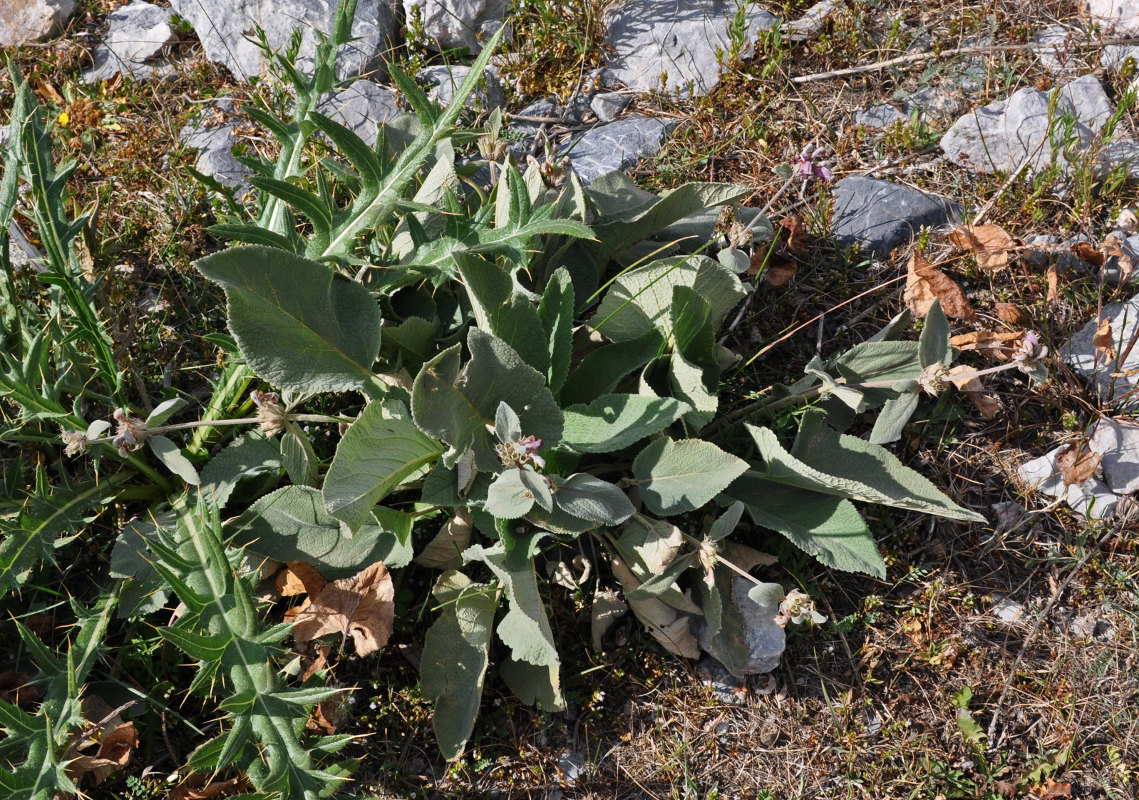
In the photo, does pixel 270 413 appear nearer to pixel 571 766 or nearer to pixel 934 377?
pixel 571 766

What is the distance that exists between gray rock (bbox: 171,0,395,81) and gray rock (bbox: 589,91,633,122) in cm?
89

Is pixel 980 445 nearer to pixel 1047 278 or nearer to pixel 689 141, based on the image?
pixel 1047 278

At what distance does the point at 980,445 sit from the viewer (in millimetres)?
2881

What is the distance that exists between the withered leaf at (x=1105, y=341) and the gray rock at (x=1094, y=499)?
42 centimetres

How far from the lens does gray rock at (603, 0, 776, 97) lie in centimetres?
354

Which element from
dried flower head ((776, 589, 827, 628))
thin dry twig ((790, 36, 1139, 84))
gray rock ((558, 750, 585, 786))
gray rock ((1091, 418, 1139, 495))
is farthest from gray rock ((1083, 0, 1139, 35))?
gray rock ((558, 750, 585, 786))

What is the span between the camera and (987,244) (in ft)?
9.96

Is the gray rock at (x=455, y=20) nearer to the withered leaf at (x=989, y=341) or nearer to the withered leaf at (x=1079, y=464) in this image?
the withered leaf at (x=989, y=341)

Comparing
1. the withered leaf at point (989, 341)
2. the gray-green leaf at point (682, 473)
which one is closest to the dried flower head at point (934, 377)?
the withered leaf at point (989, 341)

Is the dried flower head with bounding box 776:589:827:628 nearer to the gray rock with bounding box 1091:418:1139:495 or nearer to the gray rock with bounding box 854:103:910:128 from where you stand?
the gray rock with bounding box 1091:418:1139:495

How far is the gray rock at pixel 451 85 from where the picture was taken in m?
3.48

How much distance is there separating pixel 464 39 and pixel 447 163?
1232 mm

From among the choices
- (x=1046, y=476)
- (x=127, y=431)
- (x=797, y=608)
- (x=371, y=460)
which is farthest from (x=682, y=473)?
(x=127, y=431)

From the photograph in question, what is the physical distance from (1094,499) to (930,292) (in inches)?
32.0
